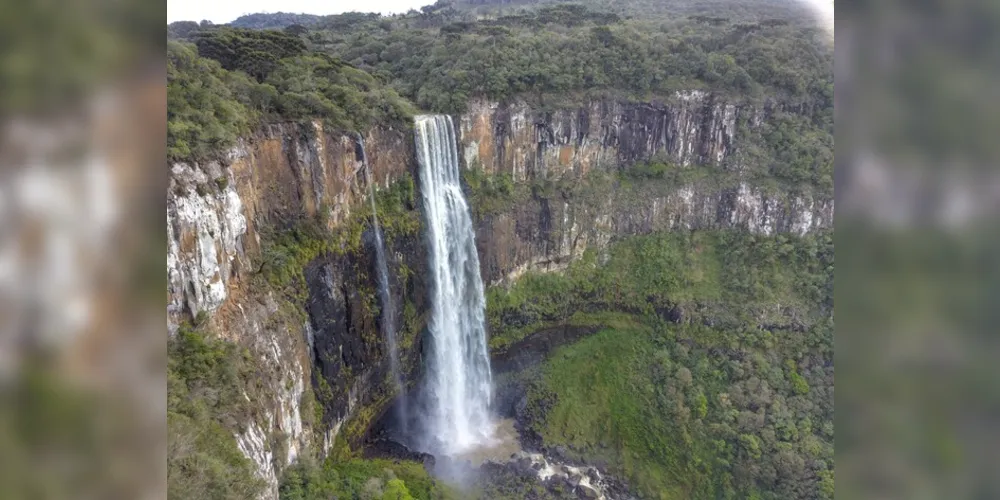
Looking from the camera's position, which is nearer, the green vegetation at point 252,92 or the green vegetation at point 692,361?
the green vegetation at point 252,92

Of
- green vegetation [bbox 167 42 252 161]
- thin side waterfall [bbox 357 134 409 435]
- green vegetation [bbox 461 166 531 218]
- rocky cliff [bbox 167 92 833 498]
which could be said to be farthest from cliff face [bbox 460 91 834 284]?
green vegetation [bbox 167 42 252 161]

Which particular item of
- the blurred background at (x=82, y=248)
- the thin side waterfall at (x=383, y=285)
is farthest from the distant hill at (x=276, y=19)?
the blurred background at (x=82, y=248)

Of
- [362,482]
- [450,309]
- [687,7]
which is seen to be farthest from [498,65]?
[687,7]

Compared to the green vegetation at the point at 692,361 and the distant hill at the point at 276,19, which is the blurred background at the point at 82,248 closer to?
the green vegetation at the point at 692,361

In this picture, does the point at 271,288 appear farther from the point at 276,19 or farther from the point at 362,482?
the point at 276,19

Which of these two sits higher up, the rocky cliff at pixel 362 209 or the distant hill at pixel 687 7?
the distant hill at pixel 687 7

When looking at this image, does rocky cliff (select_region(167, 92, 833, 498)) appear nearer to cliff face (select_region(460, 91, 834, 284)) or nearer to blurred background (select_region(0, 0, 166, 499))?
cliff face (select_region(460, 91, 834, 284))

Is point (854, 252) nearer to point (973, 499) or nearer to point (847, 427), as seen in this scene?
point (847, 427)
